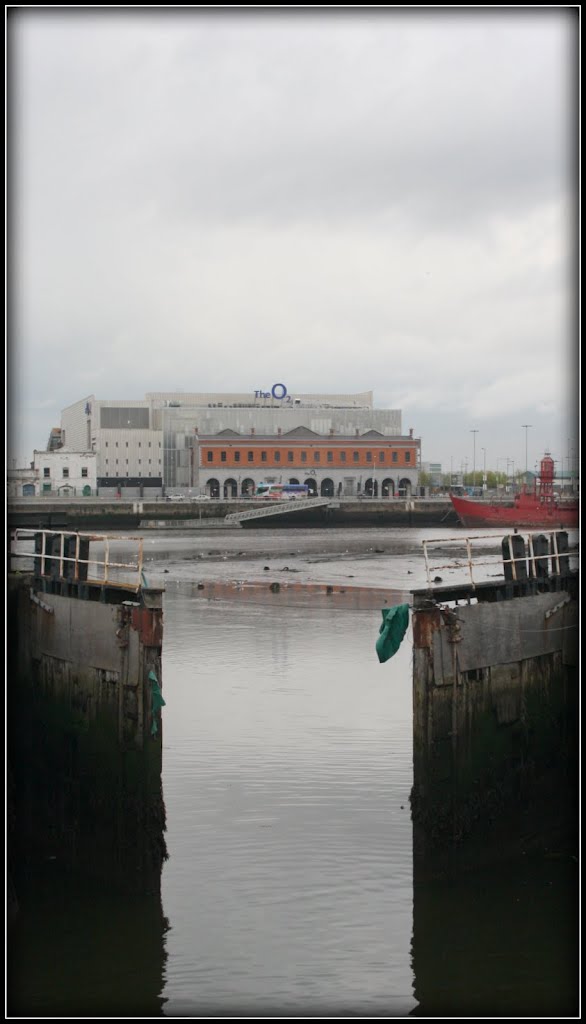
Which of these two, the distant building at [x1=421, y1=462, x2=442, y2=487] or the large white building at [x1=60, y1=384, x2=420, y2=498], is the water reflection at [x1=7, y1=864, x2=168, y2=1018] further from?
the distant building at [x1=421, y1=462, x2=442, y2=487]

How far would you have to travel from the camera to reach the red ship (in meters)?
74.8

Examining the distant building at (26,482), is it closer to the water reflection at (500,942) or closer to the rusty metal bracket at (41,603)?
the rusty metal bracket at (41,603)

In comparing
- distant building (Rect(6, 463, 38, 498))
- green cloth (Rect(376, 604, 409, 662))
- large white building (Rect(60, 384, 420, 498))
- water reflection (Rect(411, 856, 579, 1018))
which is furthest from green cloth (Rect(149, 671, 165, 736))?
large white building (Rect(60, 384, 420, 498))

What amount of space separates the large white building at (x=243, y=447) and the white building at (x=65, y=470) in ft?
7.35

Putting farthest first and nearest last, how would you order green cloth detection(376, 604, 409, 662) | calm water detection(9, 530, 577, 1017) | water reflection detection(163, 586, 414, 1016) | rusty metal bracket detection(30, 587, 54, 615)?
rusty metal bracket detection(30, 587, 54, 615), green cloth detection(376, 604, 409, 662), water reflection detection(163, 586, 414, 1016), calm water detection(9, 530, 577, 1017)

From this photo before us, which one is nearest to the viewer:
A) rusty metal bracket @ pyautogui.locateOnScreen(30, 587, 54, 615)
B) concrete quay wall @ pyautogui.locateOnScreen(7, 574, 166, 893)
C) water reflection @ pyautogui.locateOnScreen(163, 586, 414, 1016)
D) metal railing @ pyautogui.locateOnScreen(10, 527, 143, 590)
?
water reflection @ pyautogui.locateOnScreen(163, 586, 414, 1016)

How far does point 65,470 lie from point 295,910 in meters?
116

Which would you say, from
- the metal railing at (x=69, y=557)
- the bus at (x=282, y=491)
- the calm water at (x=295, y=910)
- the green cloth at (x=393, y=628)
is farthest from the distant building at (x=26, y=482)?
the green cloth at (x=393, y=628)

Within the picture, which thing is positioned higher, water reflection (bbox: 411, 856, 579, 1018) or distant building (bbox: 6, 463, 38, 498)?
distant building (bbox: 6, 463, 38, 498)

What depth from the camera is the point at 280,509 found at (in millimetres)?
104438

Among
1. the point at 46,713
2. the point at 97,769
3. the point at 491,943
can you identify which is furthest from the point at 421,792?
the point at 46,713

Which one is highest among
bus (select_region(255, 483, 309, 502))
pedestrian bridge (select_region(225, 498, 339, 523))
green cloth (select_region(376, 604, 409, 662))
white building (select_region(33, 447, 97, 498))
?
white building (select_region(33, 447, 97, 498))

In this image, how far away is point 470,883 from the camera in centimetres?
1438

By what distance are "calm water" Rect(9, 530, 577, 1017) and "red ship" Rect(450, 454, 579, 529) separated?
4520 cm
